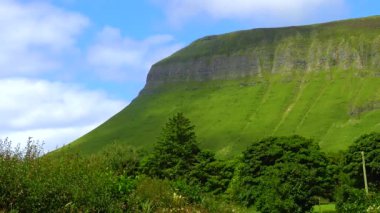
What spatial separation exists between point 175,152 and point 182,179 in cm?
5713

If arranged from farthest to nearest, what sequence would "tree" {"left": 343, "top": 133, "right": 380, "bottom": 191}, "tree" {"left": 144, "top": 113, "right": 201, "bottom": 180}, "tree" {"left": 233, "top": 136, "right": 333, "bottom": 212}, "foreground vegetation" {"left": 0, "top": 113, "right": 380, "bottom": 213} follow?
"tree" {"left": 343, "top": 133, "right": 380, "bottom": 191} < "tree" {"left": 144, "top": 113, "right": 201, "bottom": 180} < "tree" {"left": 233, "top": 136, "right": 333, "bottom": 212} < "foreground vegetation" {"left": 0, "top": 113, "right": 380, "bottom": 213}

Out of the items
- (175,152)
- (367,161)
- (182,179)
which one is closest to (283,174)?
(175,152)

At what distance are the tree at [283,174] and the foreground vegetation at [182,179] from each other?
3.7 inches

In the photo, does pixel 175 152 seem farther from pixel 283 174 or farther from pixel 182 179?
pixel 182 179

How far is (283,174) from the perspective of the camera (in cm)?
5703

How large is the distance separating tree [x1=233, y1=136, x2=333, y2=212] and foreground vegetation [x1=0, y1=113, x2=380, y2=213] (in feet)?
0.30

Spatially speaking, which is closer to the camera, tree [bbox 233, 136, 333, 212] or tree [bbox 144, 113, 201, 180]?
tree [bbox 233, 136, 333, 212]

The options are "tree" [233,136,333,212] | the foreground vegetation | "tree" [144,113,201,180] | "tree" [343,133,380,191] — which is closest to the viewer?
the foreground vegetation

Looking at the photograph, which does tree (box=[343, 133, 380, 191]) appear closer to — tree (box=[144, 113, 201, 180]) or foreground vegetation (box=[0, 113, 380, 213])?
foreground vegetation (box=[0, 113, 380, 213])

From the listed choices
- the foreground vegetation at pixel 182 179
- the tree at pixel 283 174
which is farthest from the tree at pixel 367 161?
the tree at pixel 283 174

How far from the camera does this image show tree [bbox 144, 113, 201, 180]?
7925 centimetres

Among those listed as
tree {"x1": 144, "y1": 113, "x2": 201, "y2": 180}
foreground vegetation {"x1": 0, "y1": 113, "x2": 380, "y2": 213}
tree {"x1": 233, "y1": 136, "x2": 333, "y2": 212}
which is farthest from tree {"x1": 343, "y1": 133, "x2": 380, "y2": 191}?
tree {"x1": 144, "y1": 113, "x2": 201, "y2": 180}

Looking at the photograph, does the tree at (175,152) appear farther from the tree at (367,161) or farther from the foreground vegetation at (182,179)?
the tree at (367,161)

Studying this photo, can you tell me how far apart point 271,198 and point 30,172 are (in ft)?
111
